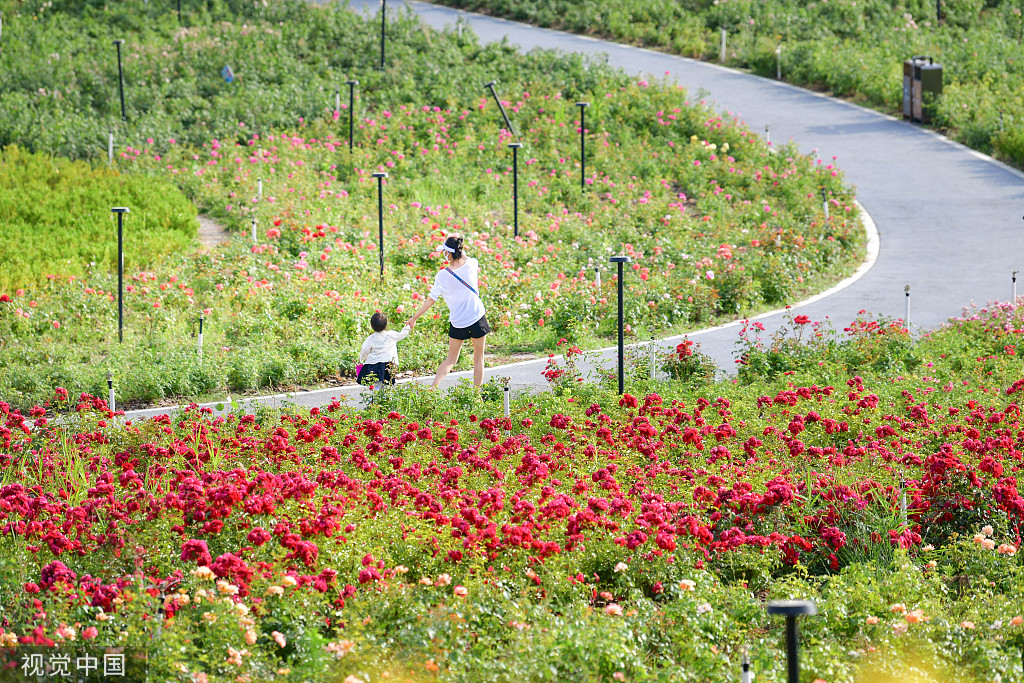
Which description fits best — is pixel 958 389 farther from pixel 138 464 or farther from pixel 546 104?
pixel 546 104

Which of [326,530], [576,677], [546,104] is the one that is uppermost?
[546,104]

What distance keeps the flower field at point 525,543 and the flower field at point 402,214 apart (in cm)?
334

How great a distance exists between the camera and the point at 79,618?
609cm

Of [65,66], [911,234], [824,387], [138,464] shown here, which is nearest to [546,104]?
[911,234]

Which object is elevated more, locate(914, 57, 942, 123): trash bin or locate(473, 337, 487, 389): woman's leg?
locate(914, 57, 942, 123): trash bin

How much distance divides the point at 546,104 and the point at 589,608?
59.8 feet

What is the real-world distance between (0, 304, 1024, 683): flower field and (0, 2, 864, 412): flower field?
11.0ft

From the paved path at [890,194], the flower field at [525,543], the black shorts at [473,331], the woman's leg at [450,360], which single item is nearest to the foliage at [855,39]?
the paved path at [890,194]

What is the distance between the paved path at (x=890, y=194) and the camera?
1507cm

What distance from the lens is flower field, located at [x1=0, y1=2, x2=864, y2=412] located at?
43.7 feet

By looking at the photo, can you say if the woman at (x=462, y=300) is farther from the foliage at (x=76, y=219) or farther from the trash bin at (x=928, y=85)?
the trash bin at (x=928, y=85)

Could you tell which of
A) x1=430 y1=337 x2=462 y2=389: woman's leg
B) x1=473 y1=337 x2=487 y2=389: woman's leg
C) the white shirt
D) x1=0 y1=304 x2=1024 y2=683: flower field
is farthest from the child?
x1=0 y1=304 x2=1024 y2=683: flower field

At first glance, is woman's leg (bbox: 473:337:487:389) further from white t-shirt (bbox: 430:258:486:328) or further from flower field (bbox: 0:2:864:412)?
flower field (bbox: 0:2:864:412)

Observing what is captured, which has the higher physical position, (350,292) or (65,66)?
(65,66)
